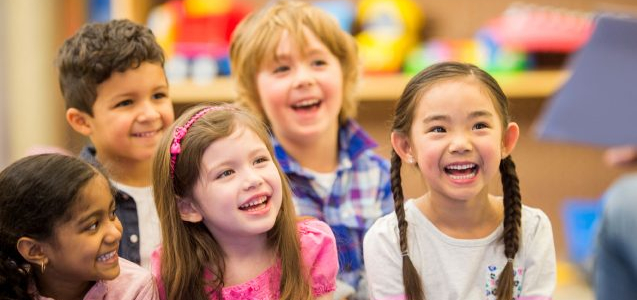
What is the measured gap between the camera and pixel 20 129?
3.24 meters

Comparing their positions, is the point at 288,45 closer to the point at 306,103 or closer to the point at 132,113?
the point at 306,103

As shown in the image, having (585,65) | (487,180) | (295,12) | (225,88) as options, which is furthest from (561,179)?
(487,180)

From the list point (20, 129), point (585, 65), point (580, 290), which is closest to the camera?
point (585, 65)

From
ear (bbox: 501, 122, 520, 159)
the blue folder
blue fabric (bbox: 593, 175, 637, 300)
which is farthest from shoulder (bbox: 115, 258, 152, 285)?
the blue folder

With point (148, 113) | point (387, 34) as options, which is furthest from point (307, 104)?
point (387, 34)

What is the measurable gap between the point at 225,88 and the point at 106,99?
108 centimetres

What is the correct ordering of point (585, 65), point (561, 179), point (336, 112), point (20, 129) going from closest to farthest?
point (336, 112), point (585, 65), point (561, 179), point (20, 129)

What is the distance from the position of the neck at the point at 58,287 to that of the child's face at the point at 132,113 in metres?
0.34

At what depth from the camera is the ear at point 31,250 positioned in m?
1.06

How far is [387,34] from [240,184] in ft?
4.35

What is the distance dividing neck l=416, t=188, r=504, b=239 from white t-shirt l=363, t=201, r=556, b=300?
16mm

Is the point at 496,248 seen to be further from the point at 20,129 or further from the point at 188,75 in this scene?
the point at 20,129

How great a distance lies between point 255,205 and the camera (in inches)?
46.6

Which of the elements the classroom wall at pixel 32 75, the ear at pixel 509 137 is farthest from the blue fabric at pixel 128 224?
the classroom wall at pixel 32 75
